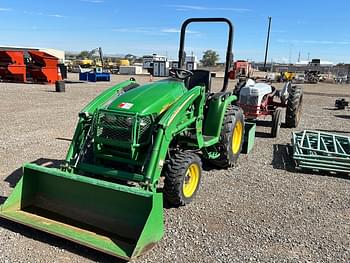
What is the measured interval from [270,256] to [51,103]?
11.5 meters

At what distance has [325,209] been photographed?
4355mm

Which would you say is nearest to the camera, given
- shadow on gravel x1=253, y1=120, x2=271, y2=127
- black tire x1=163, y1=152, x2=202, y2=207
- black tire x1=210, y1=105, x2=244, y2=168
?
black tire x1=163, y1=152, x2=202, y2=207

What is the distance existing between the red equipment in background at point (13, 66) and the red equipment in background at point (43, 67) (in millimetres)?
543

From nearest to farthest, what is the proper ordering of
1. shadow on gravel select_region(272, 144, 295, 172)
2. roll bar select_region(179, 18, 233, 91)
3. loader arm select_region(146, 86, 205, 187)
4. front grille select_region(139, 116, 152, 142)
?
1. loader arm select_region(146, 86, 205, 187)
2. front grille select_region(139, 116, 152, 142)
3. roll bar select_region(179, 18, 233, 91)
4. shadow on gravel select_region(272, 144, 295, 172)

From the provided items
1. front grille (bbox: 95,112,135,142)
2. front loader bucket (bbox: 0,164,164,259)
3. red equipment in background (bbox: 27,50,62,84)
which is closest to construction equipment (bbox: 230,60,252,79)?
front grille (bbox: 95,112,135,142)

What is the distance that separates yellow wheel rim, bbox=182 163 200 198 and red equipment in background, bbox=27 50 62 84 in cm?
1893

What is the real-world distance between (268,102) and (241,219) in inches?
224

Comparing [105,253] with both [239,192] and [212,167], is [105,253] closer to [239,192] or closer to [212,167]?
[239,192]

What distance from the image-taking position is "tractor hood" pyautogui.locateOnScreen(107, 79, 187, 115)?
4055 mm

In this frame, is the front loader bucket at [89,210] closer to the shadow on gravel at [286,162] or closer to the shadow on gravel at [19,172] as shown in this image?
the shadow on gravel at [19,172]

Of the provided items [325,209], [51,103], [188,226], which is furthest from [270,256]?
[51,103]

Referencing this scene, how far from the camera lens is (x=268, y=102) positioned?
911 cm

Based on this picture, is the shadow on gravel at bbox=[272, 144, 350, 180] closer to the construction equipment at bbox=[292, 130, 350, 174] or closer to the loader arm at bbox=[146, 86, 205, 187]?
the construction equipment at bbox=[292, 130, 350, 174]

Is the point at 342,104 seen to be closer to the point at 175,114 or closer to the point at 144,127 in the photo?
the point at 175,114
